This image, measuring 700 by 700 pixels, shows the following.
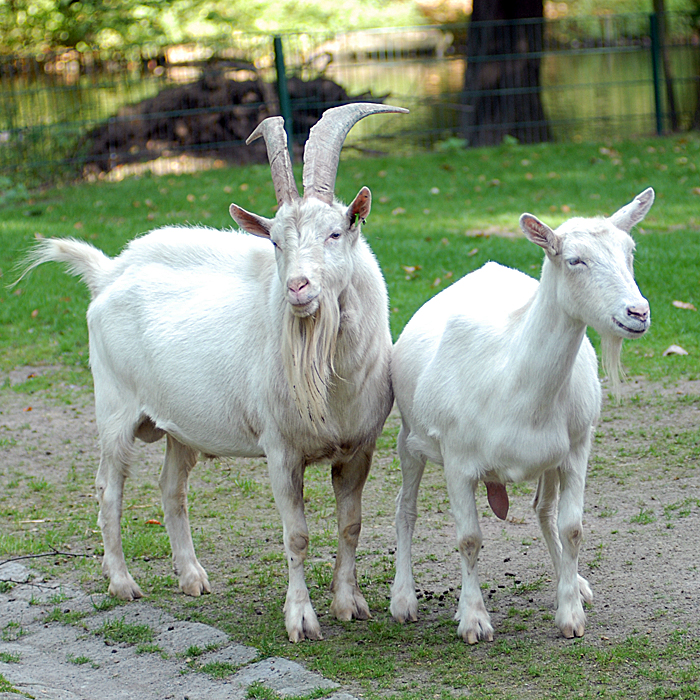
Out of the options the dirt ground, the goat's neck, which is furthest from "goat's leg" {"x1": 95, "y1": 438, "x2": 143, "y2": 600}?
the goat's neck

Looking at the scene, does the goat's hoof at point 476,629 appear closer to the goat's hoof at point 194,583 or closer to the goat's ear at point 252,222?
the goat's hoof at point 194,583

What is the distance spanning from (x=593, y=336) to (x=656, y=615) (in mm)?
4274

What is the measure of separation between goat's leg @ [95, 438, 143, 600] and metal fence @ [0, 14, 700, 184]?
1039cm

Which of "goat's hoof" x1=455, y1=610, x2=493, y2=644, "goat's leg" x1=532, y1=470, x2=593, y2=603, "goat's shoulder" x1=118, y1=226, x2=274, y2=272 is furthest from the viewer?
"goat's shoulder" x1=118, y1=226, x2=274, y2=272

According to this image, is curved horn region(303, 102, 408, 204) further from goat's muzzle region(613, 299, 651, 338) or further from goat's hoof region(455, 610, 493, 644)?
goat's hoof region(455, 610, 493, 644)

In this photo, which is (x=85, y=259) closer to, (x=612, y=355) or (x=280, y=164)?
(x=280, y=164)

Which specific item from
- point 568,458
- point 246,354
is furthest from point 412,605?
point 246,354

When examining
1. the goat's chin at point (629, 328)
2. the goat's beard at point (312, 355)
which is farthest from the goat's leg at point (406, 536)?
the goat's chin at point (629, 328)

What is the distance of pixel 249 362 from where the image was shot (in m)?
4.73

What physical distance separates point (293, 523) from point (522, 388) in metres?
Result: 1.28

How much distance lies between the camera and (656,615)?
4.35 meters

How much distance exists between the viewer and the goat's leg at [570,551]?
418 cm

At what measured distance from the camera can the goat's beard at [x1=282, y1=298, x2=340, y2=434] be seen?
4.16 metres

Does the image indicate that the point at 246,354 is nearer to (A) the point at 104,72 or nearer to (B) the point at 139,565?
(B) the point at 139,565
